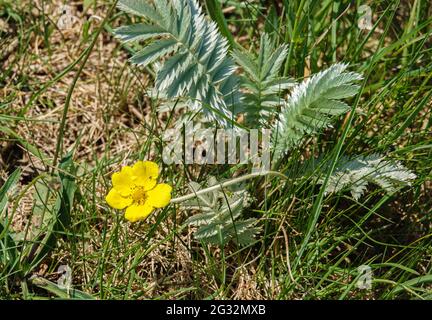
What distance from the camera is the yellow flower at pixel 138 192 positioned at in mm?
1974

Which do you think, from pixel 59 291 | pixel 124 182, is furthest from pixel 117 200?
pixel 59 291

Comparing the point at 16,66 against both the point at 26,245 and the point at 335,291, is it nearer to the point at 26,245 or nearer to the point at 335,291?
the point at 26,245

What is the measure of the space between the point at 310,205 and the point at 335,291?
11.2 inches

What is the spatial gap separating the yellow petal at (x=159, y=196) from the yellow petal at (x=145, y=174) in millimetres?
22

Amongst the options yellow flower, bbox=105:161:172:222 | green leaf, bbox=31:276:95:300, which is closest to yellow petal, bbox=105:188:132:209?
yellow flower, bbox=105:161:172:222

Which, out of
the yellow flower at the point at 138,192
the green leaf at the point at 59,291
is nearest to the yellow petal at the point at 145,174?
the yellow flower at the point at 138,192

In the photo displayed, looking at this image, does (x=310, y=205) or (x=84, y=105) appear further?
(x=84, y=105)

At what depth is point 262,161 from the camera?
231 cm

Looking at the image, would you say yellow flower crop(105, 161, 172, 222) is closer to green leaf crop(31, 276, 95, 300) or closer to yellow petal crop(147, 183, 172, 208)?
yellow petal crop(147, 183, 172, 208)

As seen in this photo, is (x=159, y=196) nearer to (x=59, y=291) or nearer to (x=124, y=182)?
(x=124, y=182)

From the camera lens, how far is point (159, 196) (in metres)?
2.00

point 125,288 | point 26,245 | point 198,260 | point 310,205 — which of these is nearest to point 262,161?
point 310,205

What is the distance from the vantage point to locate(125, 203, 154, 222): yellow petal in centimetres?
195

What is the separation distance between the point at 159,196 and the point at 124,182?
0.12m
